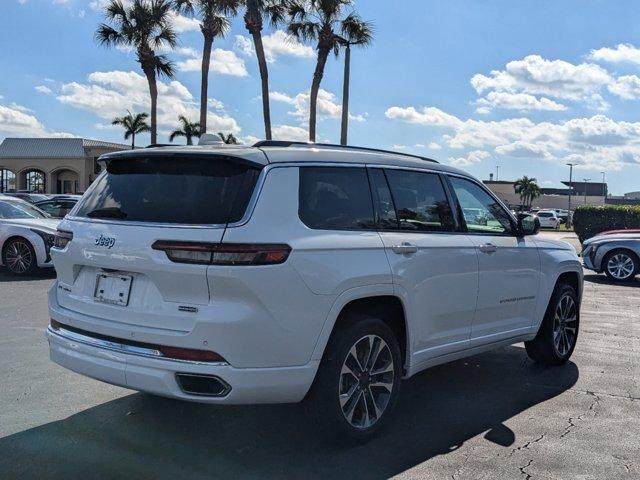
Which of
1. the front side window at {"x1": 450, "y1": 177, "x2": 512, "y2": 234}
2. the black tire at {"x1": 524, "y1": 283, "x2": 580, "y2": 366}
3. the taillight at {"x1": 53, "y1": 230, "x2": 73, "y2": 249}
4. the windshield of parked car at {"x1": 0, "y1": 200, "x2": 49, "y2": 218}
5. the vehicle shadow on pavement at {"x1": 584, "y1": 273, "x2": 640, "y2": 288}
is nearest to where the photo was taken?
the taillight at {"x1": 53, "y1": 230, "x2": 73, "y2": 249}

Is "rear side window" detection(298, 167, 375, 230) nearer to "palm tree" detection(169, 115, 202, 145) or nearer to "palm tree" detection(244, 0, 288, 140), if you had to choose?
"palm tree" detection(244, 0, 288, 140)

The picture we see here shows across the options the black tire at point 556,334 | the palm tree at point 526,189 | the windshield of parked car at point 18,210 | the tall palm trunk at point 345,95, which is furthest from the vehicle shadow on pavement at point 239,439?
the palm tree at point 526,189

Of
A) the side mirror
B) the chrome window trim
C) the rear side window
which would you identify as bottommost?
the chrome window trim

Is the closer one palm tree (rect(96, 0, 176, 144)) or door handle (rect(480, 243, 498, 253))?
door handle (rect(480, 243, 498, 253))

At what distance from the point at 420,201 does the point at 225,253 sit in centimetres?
187

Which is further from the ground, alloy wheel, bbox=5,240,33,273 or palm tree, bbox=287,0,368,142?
palm tree, bbox=287,0,368,142

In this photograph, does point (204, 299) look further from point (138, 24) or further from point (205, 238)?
point (138, 24)

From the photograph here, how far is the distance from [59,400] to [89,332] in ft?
4.14

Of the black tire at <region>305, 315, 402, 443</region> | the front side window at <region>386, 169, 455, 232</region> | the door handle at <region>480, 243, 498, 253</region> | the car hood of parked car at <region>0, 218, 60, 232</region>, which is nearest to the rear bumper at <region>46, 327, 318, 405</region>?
the black tire at <region>305, 315, 402, 443</region>

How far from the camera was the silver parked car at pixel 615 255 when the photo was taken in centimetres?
1359

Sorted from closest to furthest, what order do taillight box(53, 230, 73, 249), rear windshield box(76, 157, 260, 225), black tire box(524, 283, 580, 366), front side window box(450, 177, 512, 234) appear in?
rear windshield box(76, 157, 260, 225) < taillight box(53, 230, 73, 249) < front side window box(450, 177, 512, 234) < black tire box(524, 283, 580, 366)

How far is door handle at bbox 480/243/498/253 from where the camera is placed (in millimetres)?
5105

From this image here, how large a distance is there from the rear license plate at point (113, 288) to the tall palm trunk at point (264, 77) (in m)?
23.4

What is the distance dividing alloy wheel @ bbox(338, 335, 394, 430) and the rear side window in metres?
0.77
